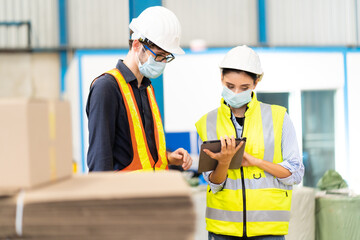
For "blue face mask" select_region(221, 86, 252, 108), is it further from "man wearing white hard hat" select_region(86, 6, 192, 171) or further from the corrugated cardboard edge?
the corrugated cardboard edge

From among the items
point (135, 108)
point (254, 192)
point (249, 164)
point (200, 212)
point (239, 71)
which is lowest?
point (200, 212)

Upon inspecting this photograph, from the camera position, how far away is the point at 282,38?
341 inches

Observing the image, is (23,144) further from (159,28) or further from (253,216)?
(253,216)

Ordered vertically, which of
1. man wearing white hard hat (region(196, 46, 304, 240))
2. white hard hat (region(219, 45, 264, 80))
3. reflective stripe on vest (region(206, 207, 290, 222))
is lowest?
reflective stripe on vest (region(206, 207, 290, 222))

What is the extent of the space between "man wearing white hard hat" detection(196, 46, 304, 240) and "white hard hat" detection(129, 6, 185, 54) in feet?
1.39

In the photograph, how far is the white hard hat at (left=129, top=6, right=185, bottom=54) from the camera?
2.35 metres

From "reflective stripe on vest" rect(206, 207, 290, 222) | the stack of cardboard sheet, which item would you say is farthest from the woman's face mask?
the stack of cardboard sheet

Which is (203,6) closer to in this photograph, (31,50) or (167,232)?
(31,50)

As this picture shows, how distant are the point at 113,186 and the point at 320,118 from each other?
24.8ft

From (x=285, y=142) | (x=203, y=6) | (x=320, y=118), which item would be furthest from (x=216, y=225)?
(x=203, y=6)

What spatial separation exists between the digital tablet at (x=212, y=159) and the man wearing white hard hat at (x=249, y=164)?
0.09ft

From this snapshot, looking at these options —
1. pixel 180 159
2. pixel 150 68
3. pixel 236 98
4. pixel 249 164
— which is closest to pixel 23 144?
pixel 150 68

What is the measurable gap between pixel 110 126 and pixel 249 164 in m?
0.82

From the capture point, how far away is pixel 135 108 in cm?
221
